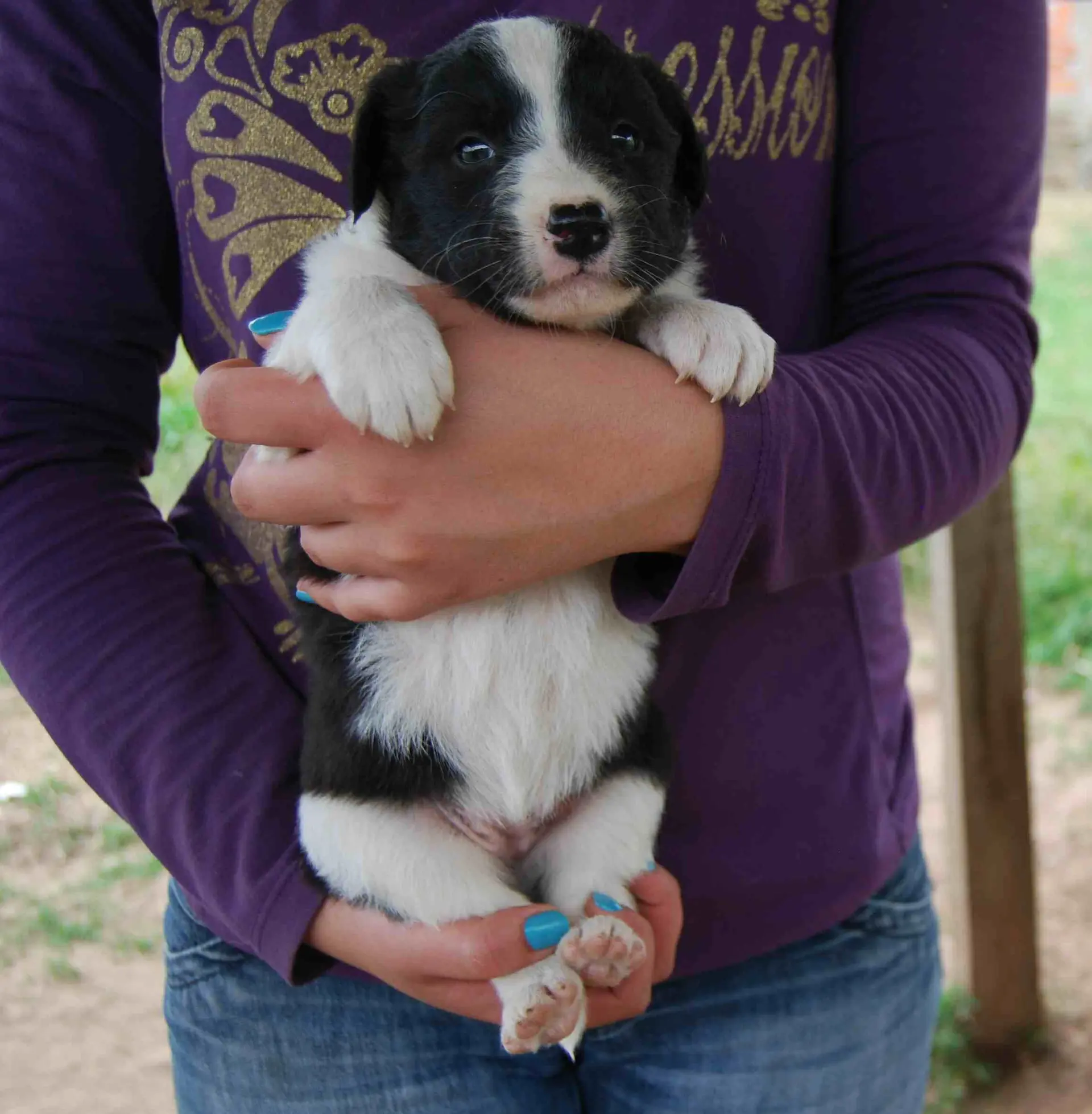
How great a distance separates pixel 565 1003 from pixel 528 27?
950 millimetres

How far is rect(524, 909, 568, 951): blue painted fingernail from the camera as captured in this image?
114 cm

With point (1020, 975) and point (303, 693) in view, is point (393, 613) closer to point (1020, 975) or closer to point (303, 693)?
point (303, 693)

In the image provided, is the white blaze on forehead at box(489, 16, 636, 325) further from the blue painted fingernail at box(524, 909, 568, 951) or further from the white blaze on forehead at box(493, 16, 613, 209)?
the blue painted fingernail at box(524, 909, 568, 951)

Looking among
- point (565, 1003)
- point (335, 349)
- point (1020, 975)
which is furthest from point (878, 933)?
point (1020, 975)

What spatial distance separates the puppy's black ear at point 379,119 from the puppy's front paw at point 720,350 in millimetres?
344

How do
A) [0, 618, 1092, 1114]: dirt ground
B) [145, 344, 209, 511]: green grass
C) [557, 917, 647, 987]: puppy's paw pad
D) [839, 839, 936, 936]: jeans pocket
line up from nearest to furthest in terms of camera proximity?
[557, 917, 647, 987]: puppy's paw pad → [839, 839, 936, 936]: jeans pocket → [0, 618, 1092, 1114]: dirt ground → [145, 344, 209, 511]: green grass

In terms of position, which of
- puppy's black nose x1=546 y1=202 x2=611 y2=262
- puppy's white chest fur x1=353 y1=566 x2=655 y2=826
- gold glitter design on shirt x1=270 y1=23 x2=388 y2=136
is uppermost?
gold glitter design on shirt x1=270 y1=23 x2=388 y2=136

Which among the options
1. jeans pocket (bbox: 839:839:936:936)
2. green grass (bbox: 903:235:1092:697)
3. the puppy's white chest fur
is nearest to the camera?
the puppy's white chest fur

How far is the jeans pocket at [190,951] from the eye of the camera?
1.32 m

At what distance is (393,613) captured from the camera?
1.10m

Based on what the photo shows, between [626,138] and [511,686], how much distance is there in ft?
1.86

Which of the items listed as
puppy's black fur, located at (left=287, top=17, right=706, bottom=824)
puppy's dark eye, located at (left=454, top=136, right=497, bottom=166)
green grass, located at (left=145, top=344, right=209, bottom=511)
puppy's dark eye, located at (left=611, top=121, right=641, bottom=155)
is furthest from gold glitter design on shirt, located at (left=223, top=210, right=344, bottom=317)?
green grass, located at (left=145, top=344, right=209, bottom=511)

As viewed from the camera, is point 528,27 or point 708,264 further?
point 708,264

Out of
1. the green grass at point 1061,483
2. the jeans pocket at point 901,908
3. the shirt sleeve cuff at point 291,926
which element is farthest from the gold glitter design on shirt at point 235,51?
the green grass at point 1061,483
